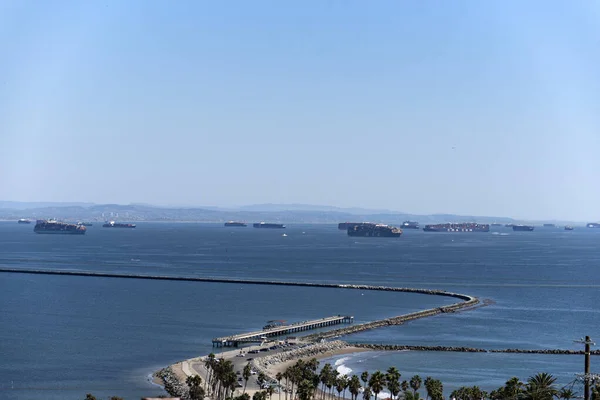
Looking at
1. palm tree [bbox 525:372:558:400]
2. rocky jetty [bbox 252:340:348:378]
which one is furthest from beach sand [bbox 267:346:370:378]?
palm tree [bbox 525:372:558:400]

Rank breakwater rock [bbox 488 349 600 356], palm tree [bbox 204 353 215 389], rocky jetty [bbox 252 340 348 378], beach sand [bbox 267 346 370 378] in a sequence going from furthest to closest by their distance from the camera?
breakwater rock [bbox 488 349 600 356] < rocky jetty [bbox 252 340 348 378] < beach sand [bbox 267 346 370 378] < palm tree [bbox 204 353 215 389]

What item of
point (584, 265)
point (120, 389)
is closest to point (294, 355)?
point (120, 389)

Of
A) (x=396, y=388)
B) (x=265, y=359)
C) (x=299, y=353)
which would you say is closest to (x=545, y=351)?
(x=299, y=353)

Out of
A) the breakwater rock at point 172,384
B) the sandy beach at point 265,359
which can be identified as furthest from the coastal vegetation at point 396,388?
the breakwater rock at point 172,384

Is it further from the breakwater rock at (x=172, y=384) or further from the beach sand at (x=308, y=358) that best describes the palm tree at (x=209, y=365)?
the beach sand at (x=308, y=358)

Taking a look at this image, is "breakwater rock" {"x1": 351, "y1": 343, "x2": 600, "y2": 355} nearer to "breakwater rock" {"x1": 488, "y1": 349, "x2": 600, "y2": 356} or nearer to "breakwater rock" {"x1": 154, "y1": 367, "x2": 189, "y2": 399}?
"breakwater rock" {"x1": 488, "y1": 349, "x2": 600, "y2": 356}
